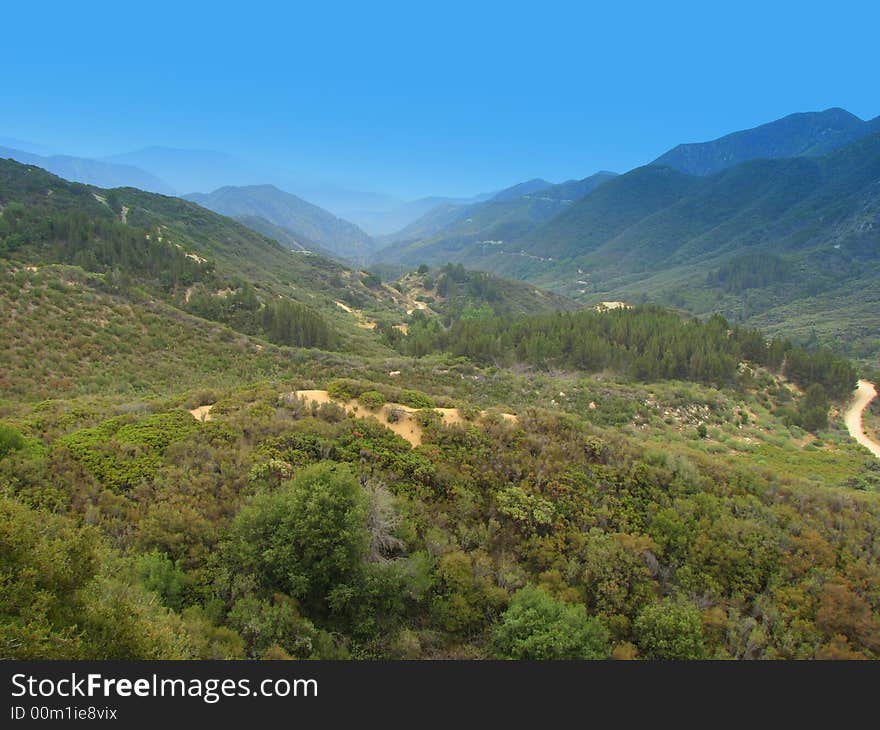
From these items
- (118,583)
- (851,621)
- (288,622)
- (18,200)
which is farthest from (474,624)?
(18,200)

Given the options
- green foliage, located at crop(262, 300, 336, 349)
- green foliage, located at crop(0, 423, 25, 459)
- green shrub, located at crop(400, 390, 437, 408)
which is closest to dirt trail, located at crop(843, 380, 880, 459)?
green shrub, located at crop(400, 390, 437, 408)

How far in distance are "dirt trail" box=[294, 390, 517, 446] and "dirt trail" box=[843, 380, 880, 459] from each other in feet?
126

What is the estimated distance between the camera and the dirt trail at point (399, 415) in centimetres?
1753

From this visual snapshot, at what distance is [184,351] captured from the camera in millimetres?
39781

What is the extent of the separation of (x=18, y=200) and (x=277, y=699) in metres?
88.1

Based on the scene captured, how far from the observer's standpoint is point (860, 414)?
159 feet

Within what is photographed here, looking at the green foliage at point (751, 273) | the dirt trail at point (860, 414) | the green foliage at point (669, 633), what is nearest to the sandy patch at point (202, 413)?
the green foliage at point (669, 633)

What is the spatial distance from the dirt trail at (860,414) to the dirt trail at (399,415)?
38385mm

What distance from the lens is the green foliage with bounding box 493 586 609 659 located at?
9461mm

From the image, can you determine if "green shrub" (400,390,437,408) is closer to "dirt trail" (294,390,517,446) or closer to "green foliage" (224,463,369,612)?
"dirt trail" (294,390,517,446)

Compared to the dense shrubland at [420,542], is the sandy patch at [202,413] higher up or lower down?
higher up

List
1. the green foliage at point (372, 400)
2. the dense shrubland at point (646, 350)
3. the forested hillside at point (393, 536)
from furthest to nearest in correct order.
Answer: the dense shrubland at point (646, 350)
the green foliage at point (372, 400)
the forested hillside at point (393, 536)

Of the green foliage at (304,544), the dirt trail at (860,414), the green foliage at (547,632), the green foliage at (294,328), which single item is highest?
the green foliage at (294,328)

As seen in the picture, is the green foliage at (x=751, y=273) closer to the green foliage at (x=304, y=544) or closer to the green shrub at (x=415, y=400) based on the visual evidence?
the green shrub at (x=415, y=400)
